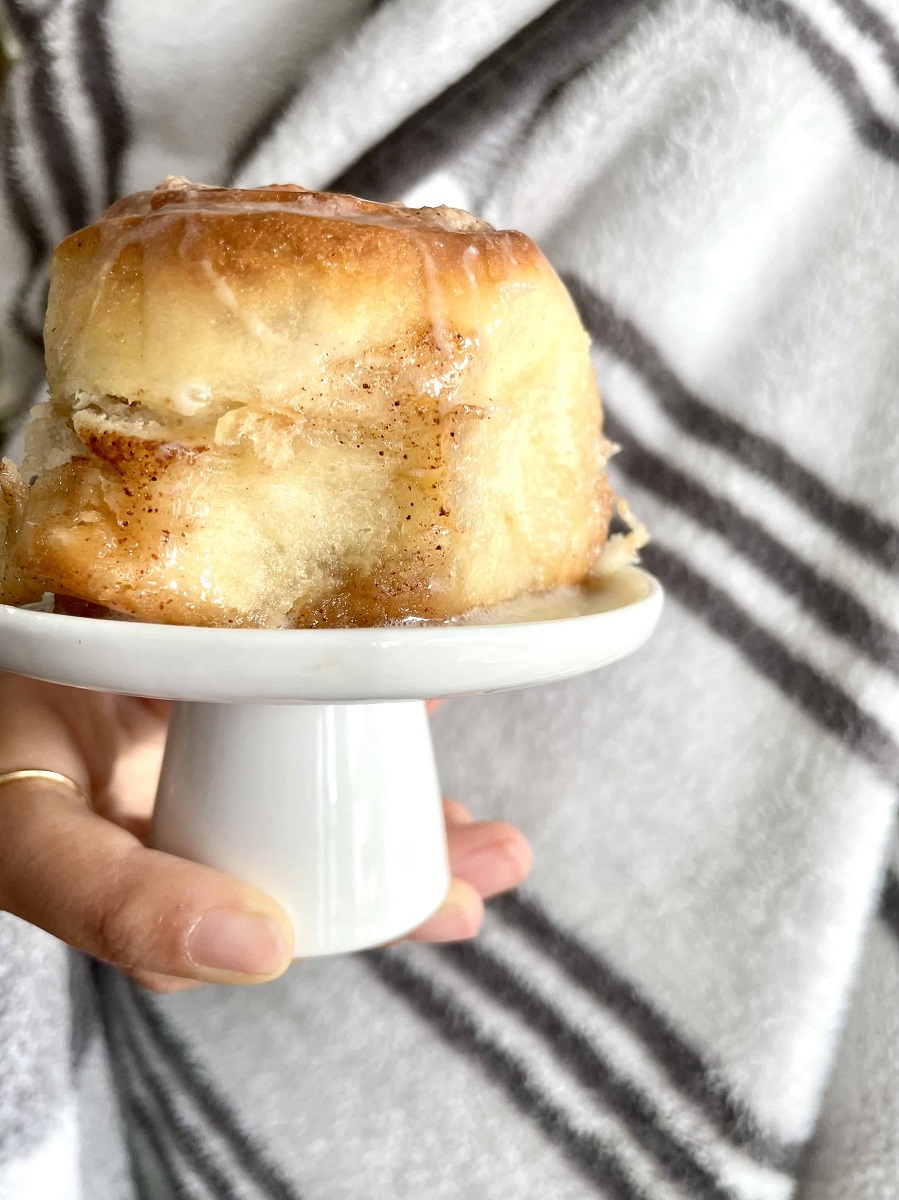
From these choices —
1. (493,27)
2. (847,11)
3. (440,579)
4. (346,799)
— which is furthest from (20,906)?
(847,11)

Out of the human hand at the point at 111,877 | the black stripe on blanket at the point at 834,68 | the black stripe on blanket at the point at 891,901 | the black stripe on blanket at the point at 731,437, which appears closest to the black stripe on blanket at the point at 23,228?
the human hand at the point at 111,877

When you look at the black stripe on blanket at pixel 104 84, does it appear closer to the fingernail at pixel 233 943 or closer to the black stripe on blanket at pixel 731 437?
the black stripe on blanket at pixel 731 437

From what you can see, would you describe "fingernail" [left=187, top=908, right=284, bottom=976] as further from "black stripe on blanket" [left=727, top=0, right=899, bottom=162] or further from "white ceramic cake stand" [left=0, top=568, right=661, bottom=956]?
"black stripe on blanket" [left=727, top=0, right=899, bottom=162]

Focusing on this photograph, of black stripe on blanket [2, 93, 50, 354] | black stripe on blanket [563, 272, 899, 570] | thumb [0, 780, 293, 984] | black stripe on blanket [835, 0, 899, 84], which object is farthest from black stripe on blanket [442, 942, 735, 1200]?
black stripe on blanket [835, 0, 899, 84]

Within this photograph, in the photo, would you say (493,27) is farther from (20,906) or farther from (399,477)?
(20,906)

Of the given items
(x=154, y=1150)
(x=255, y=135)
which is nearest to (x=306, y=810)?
(x=154, y=1150)

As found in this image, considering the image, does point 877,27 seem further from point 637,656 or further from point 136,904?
point 136,904
